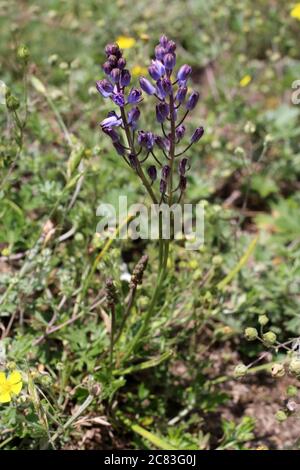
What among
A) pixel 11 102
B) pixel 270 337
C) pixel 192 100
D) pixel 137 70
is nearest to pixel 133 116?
pixel 192 100

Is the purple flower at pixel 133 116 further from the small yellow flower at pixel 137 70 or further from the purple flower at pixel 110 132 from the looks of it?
the small yellow flower at pixel 137 70

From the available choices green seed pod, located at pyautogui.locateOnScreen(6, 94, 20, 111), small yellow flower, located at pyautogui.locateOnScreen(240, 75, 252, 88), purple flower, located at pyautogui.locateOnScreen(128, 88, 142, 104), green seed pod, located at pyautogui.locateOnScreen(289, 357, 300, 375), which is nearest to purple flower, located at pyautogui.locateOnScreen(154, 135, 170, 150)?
purple flower, located at pyautogui.locateOnScreen(128, 88, 142, 104)

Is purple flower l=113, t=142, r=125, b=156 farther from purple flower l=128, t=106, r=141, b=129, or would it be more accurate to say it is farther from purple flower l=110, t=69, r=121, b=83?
purple flower l=110, t=69, r=121, b=83

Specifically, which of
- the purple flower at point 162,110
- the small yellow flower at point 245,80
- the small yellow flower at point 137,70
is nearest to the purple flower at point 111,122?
the purple flower at point 162,110

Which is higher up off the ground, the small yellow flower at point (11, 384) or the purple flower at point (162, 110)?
the purple flower at point (162, 110)
